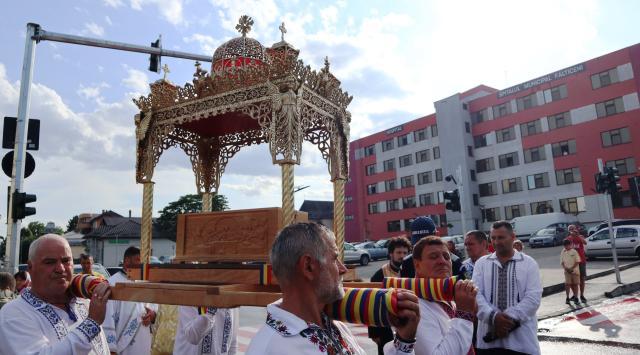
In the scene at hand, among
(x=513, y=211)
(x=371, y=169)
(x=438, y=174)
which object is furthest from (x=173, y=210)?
(x=513, y=211)

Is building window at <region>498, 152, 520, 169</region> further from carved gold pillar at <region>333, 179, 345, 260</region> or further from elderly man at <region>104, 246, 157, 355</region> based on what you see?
elderly man at <region>104, 246, 157, 355</region>

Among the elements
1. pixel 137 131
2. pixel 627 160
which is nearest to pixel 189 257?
pixel 137 131

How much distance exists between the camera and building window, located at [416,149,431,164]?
4744 cm

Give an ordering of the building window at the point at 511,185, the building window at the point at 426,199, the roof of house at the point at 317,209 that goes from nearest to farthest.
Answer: the building window at the point at 511,185 < the building window at the point at 426,199 < the roof of house at the point at 317,209

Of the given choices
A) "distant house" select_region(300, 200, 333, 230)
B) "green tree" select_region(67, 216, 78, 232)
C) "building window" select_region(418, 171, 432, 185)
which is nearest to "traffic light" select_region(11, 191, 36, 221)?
"building window" select_region(418, 171, 432, 185)

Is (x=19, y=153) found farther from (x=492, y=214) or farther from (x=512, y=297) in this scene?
(x=492, y=214)

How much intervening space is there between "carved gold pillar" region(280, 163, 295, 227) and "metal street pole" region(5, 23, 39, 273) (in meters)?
7.28

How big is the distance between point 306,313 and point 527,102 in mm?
44362

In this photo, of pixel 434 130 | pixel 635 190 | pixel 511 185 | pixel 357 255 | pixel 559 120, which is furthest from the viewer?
pixel 434 130

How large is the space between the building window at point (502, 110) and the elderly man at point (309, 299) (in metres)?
44.4

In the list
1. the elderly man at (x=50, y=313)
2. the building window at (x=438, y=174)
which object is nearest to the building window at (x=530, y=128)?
the building window at (x=438, y=174)

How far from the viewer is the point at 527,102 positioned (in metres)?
40.5

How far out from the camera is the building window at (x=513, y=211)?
40.7 meters

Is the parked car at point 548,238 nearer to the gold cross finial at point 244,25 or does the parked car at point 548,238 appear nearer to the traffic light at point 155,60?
the traffic light at point 155,60
